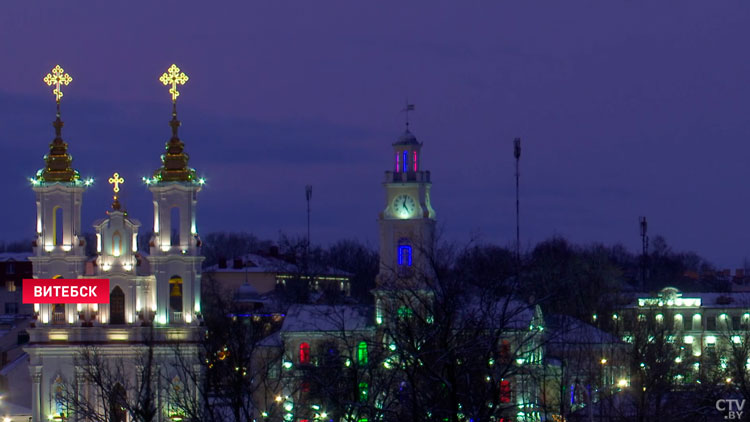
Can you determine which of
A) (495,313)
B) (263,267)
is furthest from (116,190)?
(263,267)

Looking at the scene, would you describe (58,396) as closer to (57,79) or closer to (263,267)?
(57,79)

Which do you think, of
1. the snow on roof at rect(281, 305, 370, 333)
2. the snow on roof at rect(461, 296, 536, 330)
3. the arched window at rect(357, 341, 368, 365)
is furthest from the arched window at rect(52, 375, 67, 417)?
the snow on roof at rect(461, 296, 536, 330)

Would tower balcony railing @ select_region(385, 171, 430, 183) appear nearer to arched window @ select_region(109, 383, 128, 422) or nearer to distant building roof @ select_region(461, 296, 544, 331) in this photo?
distant building roof @ select_region(461, 296, 544, 331)

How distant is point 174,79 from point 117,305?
33.6 feet

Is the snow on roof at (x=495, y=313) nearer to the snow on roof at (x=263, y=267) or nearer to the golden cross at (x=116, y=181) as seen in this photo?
the golden cross at (x=116, y=181)

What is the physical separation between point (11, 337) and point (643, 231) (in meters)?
47.1

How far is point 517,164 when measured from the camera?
8019 centimetres

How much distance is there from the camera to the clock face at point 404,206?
245 ft

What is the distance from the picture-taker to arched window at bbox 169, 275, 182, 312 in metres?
68.9

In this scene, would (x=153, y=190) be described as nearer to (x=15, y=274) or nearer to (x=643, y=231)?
(x=643, y=231)

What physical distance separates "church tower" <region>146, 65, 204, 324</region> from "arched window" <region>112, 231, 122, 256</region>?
1.34m

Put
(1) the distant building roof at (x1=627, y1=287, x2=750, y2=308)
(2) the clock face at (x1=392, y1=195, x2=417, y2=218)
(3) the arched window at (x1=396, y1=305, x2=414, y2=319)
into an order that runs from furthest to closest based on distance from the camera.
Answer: (1) the distant building roof at (x1=627, y1=287, x2=750, y2=308) < (2) the clock face at (x1=392, y1=195, x2=417, y2=218) < (3) the arched window at (x1=396, y1=305, x2=414, y2=319)

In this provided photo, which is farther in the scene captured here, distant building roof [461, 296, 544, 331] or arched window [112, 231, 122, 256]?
arched window [112, 231, 122, 256]

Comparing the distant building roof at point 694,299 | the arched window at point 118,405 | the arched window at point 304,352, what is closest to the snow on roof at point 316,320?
the arched window at point 304,352
